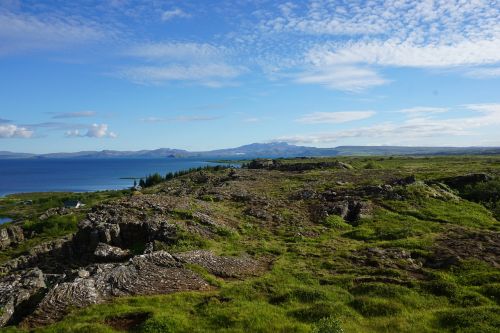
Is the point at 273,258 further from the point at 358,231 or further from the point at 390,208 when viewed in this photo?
the point at 390,208

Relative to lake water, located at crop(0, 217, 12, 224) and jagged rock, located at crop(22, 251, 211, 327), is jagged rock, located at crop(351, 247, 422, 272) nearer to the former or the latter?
jagged rock, located at crop(22, 251, 211, 327)

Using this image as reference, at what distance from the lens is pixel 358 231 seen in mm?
41812

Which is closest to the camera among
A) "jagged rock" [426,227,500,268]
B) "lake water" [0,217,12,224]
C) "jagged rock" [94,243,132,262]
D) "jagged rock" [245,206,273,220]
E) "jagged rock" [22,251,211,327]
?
"jagged rock" [22,251,211,327]

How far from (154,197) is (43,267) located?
16776mm

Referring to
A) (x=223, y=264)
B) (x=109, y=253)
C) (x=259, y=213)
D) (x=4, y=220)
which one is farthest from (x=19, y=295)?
(x=4, y=220)

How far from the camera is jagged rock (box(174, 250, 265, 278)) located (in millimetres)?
29312

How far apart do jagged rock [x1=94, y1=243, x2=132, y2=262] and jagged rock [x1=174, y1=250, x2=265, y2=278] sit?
6.18 m

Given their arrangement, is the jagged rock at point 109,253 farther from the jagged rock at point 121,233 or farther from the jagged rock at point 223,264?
the jagged rock at point 223,264

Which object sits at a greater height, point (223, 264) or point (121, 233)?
point (121, 233)

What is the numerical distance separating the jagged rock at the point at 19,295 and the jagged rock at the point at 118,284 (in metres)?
1.50

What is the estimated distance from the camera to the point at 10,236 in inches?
2109

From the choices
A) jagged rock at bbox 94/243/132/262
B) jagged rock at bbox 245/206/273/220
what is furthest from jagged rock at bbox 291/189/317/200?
jagged rock at bbox 94/243/132/262

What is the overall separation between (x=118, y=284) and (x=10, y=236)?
3591 centimetres

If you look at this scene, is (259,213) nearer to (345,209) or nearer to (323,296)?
(345,209)
